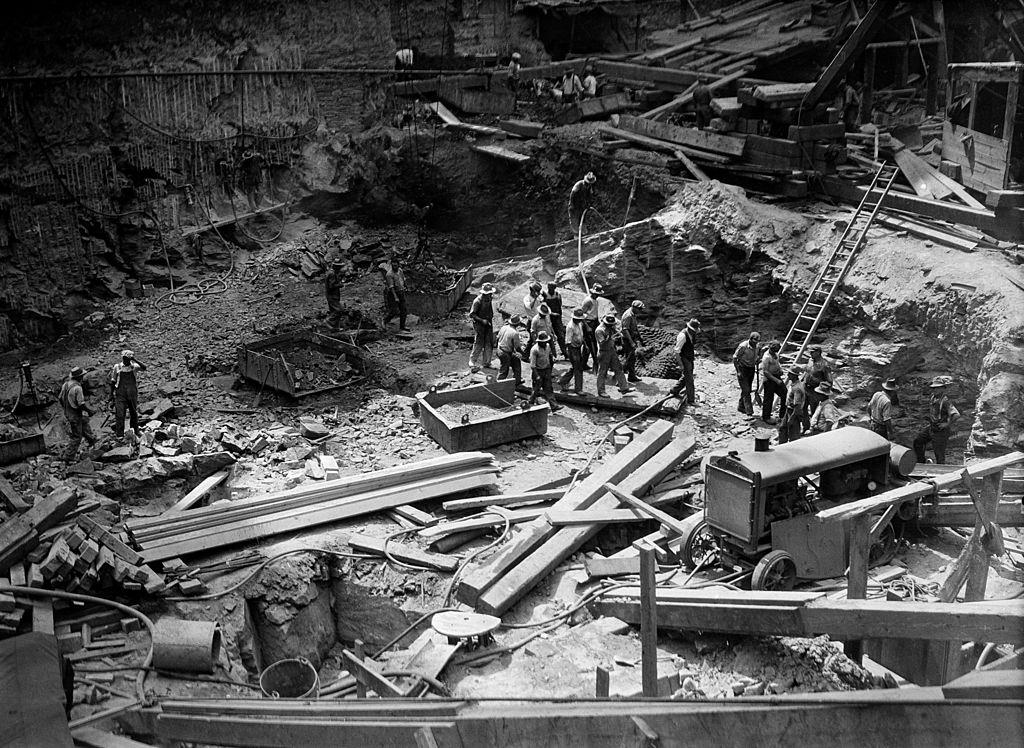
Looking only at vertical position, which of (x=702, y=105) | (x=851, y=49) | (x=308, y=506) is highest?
(x=851, y=49)

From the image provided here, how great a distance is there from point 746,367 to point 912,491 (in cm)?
458

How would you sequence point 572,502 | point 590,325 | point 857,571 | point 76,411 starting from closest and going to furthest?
point 857,571
point 572,502
point 76,411
point 590,325

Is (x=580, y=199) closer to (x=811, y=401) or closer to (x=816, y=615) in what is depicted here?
(x=811, y=401)

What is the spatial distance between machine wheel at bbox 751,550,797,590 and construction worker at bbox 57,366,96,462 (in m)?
9.15

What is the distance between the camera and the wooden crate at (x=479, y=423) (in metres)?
13.6

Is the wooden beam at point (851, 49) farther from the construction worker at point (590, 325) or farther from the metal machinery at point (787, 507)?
the metal machinery at point (787, 507)

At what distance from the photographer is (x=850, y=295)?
16.0 metres

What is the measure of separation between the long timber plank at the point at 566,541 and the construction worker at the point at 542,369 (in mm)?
2512

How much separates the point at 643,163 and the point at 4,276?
1337cm

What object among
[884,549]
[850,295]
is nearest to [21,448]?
[884,549]

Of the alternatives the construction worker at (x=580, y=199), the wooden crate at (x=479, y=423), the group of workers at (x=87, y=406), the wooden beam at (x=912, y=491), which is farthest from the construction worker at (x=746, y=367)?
the group of workers at (x=87, y=406)

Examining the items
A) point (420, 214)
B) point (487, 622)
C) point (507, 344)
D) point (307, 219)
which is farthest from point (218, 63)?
point (487, 622)

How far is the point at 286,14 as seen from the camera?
24828 millimetres

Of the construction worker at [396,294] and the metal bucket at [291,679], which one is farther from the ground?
the construction worker at [396,294]
